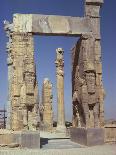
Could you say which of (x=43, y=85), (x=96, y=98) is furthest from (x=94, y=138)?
(x=43, y=85)

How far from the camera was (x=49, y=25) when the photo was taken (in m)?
13.1

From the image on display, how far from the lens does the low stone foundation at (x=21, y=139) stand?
11.8 m

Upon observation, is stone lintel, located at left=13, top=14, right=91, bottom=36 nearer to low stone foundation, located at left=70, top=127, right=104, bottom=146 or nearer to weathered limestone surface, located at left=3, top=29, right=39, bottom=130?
weathered limestone surface, located at left=3, top=29, right=39, bottom=130

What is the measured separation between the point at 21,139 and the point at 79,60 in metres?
3.91

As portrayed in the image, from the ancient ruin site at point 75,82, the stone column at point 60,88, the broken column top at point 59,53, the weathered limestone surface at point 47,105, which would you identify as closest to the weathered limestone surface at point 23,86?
the ancient ruin site at point 75,82

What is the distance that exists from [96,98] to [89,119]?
0.80 metres

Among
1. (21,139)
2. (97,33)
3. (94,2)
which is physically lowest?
(21,139)

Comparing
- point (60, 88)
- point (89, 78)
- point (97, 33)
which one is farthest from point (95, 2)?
point (60, 88)

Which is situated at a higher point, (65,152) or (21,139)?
(21,139)

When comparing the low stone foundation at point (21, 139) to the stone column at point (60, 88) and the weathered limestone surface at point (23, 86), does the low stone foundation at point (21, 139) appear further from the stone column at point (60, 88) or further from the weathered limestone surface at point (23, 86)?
the stone column at point (60, 88)

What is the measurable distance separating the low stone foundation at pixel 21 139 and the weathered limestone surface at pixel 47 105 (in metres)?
12.2

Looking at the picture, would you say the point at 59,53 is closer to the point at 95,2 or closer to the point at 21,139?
the point at 95,2

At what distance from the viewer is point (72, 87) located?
14656 mm

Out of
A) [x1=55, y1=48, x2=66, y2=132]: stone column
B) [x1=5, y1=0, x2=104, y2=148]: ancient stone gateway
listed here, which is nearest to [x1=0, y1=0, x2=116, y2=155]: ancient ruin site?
[x1=5, y1=0, x2=104, y2=148]: ancient stone gateway
